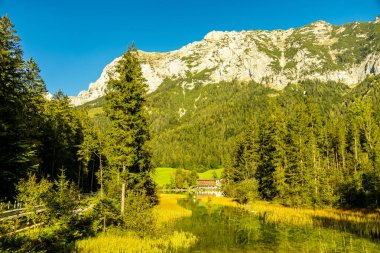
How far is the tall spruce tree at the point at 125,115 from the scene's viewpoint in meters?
28.8

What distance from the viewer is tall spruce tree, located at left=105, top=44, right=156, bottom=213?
1135 inches

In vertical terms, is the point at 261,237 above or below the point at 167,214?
below

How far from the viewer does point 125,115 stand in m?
29.3

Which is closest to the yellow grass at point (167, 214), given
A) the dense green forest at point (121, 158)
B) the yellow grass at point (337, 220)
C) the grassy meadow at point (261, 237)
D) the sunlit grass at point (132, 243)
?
the grassy meadow at point (261, 237)

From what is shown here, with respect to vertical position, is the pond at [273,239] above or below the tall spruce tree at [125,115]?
below

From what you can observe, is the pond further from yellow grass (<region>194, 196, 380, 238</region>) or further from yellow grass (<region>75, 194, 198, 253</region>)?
yellow grass (<region>194, 196, 380, 238</region>)

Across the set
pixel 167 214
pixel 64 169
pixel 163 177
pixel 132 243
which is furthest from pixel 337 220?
pixel 163 177

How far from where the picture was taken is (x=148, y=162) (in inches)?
1499

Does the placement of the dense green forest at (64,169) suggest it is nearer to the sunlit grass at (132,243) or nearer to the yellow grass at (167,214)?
the sunlit grass at (132,243)

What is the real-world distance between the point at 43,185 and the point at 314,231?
27591mm

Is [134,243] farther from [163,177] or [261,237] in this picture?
[163,177]

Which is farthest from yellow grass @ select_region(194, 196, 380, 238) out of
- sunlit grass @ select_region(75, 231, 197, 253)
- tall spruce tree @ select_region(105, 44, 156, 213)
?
tall spruce tree @ select_region(105, 44, 156, 213)

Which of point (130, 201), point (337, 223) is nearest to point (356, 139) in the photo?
point (337, 223)

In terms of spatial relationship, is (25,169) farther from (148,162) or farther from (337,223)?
(337,223)
